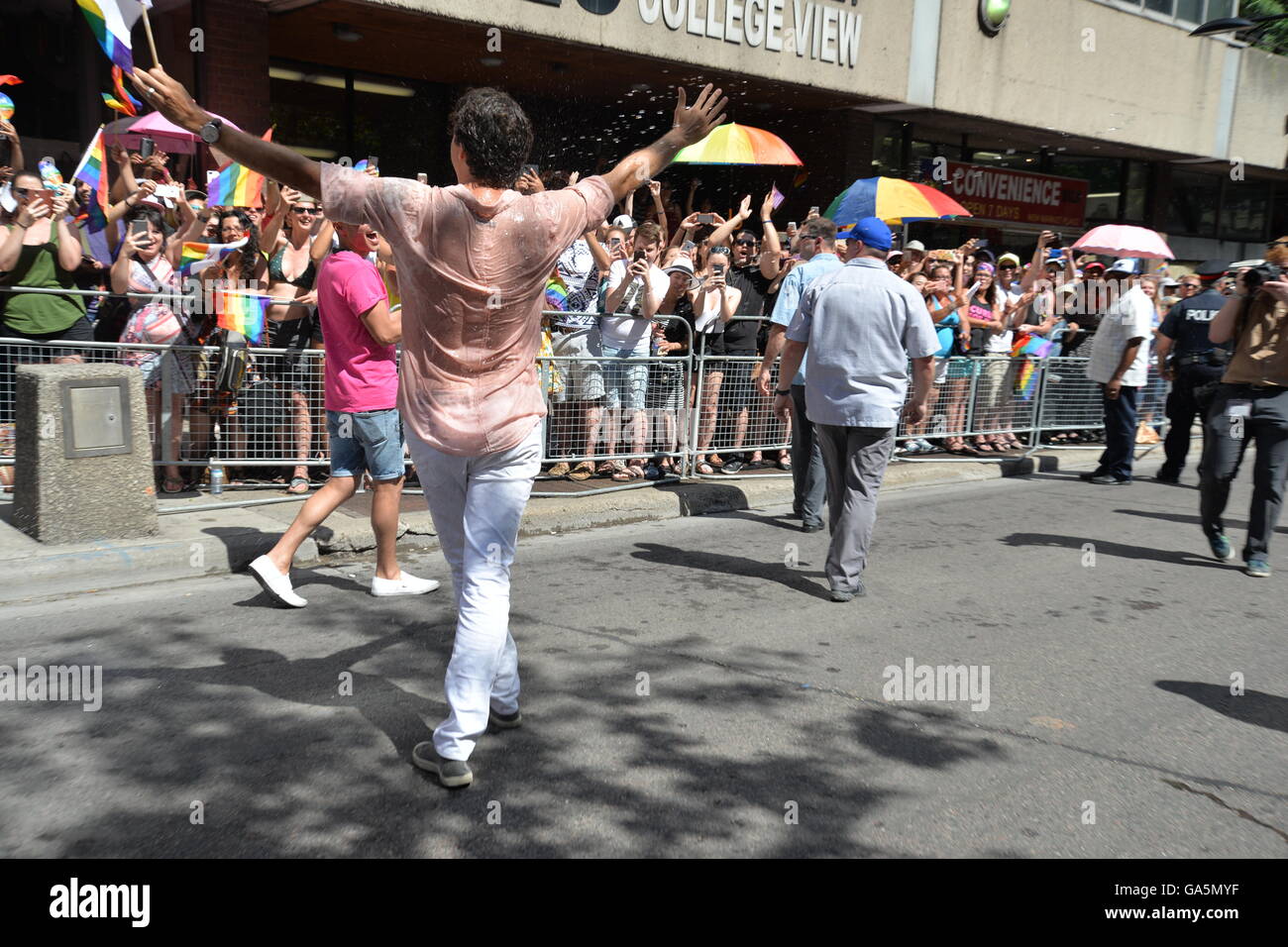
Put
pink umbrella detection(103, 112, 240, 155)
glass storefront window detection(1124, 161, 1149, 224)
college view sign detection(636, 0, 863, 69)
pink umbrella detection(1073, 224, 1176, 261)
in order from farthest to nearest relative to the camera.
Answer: glass storefront window detection(1124, 161, 1149, 224), pink umbrella detection(1073, 224, 1176, 261), college view sign detection(636, 0, 863, 69), pink umbrella detection(103, 112, 240, 155)

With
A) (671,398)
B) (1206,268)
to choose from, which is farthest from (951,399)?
(671,398)

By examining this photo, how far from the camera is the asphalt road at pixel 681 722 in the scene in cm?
341

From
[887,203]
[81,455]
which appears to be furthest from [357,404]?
[887,203]

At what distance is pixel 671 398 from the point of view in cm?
903

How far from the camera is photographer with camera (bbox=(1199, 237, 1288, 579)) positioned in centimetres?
693

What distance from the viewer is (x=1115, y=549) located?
25.5 feet

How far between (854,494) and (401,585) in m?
2.56

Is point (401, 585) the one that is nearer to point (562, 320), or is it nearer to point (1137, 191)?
point (562, 320)

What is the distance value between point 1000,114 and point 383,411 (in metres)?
13.9

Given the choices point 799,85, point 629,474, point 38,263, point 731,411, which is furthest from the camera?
point 799,85

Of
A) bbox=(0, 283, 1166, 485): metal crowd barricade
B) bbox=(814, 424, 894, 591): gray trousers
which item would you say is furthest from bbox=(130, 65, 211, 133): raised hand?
bbox=(0, 283, 1166, 485): metal crowd barricade

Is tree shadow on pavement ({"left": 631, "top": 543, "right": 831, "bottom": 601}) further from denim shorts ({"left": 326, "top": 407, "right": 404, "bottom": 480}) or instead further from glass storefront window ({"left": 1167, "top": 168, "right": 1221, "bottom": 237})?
glass storefront window ({"left": 1167, "top": 168, "right": 1221, "bottom": 237})

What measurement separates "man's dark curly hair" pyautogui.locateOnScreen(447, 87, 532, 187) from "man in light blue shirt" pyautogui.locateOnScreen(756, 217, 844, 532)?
4523 millimetres

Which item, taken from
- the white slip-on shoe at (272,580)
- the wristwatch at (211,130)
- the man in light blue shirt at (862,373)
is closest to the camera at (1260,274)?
the man in light blue shirt at (862,373)
